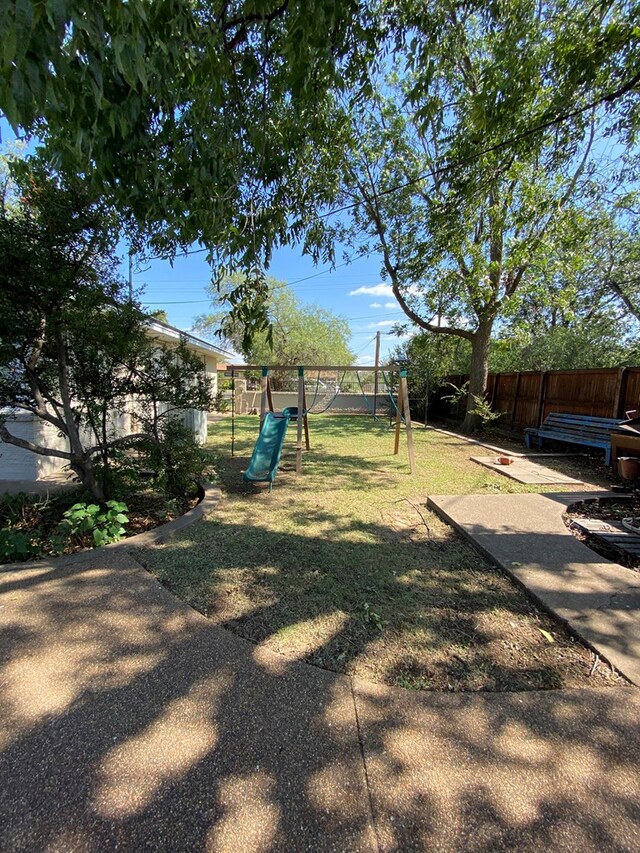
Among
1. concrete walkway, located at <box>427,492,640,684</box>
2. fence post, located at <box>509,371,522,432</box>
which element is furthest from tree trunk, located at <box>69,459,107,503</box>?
fence post, located at <box>509,371,522,432</box>

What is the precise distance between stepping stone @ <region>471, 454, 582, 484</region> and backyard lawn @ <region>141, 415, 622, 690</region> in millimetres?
1108

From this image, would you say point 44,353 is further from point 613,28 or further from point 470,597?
point 613,28

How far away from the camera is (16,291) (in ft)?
10.1

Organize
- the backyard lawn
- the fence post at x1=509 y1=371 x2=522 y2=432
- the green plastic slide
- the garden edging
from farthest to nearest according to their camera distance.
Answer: the fence post at x1=509 y1=371 x2=522 y2=432 < the green plastic slide < the garden edging < the backyard lawn

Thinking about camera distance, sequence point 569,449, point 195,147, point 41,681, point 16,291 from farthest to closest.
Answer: point 569,449
point 16,291
point 195,147
point 41,681

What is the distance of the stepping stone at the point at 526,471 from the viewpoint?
5.93 meters

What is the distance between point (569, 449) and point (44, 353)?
29.8ft

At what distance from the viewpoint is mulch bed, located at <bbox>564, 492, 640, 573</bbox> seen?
334 centimetres

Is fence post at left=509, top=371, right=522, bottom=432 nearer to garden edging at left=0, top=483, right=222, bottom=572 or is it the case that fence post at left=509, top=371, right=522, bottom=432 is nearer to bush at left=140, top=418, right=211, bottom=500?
garden edging at left=0, top=483, right=222, bottom=572

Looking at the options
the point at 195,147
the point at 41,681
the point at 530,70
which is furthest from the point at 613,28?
the point at 41,681

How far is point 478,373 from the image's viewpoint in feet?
37.1

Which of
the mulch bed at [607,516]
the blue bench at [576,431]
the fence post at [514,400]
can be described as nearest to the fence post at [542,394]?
the blue bench at [576,431]

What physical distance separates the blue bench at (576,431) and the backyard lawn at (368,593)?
3151 mm

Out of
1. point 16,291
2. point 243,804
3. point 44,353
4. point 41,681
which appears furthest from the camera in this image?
point 44,353
